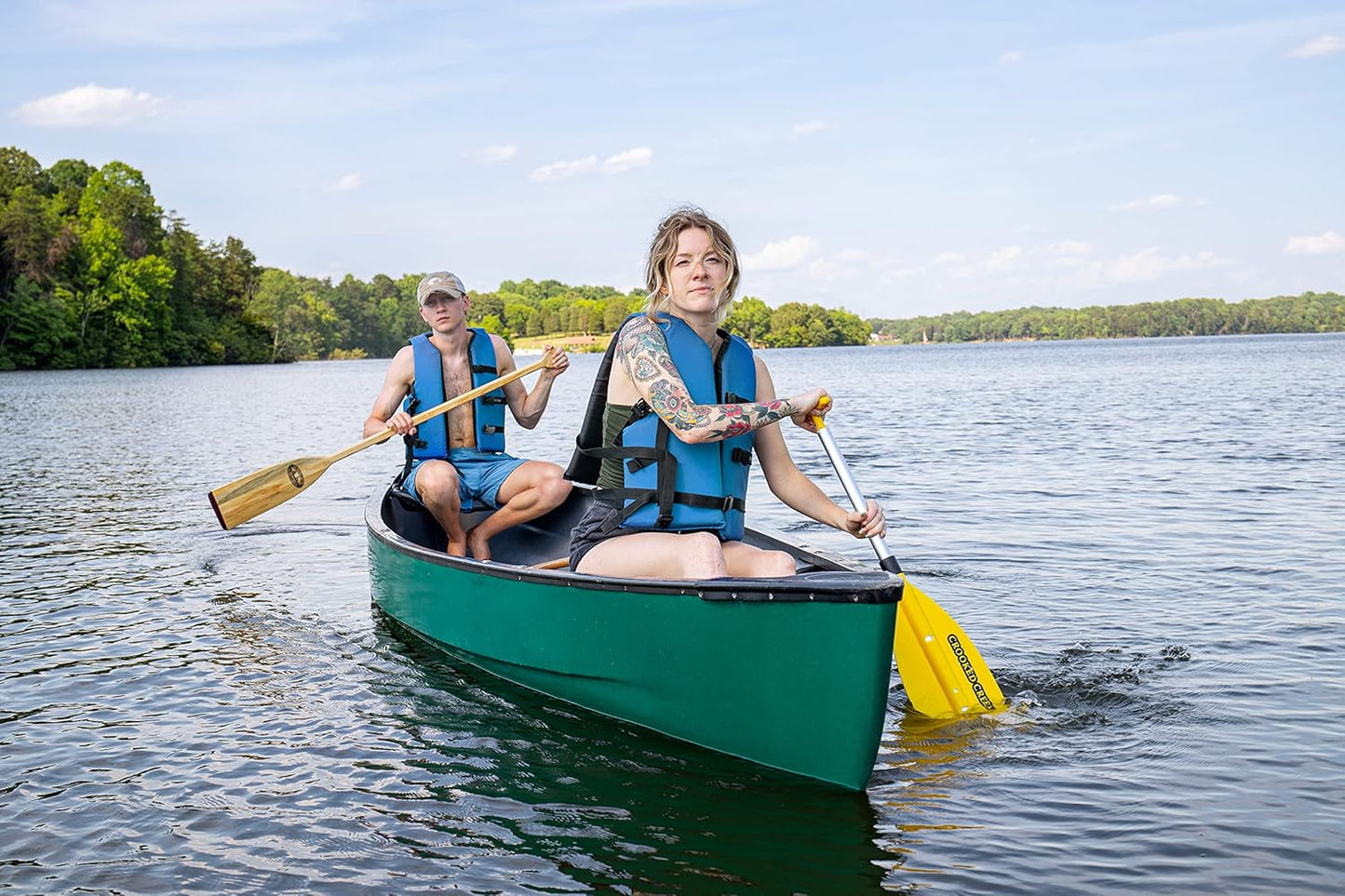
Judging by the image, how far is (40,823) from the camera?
12.1 ft

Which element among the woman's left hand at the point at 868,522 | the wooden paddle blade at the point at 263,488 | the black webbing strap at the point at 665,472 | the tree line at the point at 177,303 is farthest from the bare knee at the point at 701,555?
the tree line at the point at 177,303

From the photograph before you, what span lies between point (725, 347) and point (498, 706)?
183 cm

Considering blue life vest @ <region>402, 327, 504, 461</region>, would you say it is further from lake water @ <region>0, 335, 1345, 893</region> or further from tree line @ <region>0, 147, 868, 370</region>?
tree line @ <region>0, 147, 868, 370</region>

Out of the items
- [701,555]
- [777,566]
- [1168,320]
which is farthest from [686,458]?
[1168,320]

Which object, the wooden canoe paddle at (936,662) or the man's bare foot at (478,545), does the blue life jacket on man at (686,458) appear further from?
the man's bare foot at (478,545)

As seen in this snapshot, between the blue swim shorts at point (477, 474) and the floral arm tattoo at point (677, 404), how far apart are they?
8.05 ft

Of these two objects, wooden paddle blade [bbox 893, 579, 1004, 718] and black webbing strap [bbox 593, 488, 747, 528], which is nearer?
black webbing strap [bbox 593, 488, 747, 528]

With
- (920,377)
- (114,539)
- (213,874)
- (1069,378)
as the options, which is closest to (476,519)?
(213,874)

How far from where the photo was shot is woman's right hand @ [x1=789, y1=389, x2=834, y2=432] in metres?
3.97

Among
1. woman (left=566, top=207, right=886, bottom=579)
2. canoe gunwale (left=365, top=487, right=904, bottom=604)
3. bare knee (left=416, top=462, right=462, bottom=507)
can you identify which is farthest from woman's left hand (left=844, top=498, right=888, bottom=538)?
bare knee (left=416, top=462, right=462, bottom=507)

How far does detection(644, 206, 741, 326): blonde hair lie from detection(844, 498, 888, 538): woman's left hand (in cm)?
81

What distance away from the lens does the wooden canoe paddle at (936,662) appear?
14.2ft

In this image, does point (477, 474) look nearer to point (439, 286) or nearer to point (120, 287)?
point (439, 286)

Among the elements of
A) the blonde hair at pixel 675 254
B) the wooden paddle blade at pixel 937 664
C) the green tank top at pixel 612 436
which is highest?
the blonde hair at pixel 675 254
